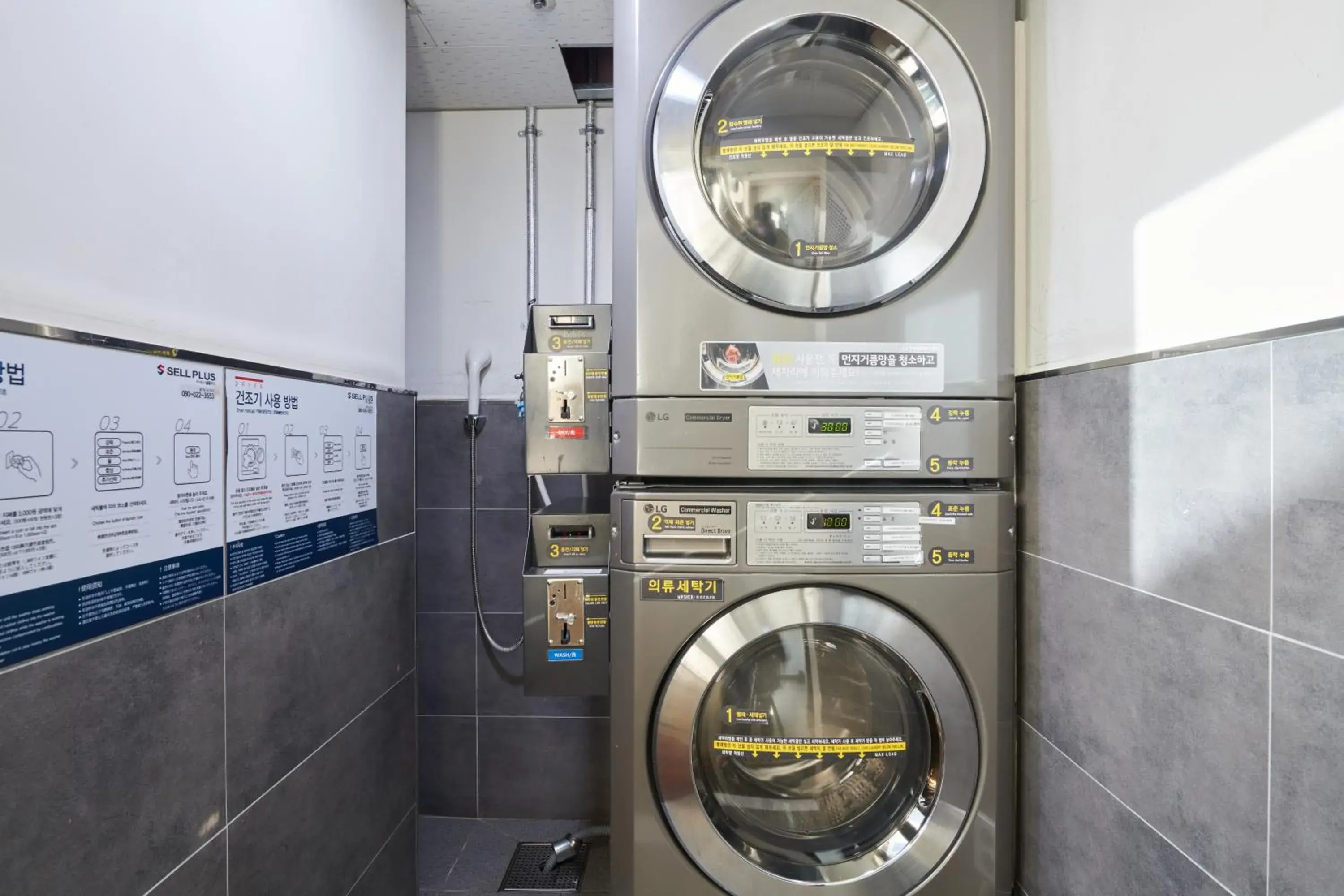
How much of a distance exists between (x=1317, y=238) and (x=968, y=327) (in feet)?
1.54

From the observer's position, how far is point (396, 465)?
1393 mm

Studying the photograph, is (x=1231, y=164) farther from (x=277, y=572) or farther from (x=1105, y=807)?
(x=277, y=572)

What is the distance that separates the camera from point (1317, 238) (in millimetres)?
541

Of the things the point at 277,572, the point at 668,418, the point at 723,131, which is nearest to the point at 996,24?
the point at 723,131

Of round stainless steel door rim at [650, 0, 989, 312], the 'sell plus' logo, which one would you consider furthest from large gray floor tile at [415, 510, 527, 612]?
round stainless steel door rim at [650, 0, 989, 312]

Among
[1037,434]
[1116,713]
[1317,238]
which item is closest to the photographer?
[1317,238]

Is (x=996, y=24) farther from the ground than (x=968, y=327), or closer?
farther from the ground

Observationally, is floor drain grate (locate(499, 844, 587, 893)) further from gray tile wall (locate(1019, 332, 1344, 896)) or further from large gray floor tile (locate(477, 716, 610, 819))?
gray tile wall (locate(1019, 332, 1344, 896))

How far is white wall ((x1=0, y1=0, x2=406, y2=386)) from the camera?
→ 0.64 meters

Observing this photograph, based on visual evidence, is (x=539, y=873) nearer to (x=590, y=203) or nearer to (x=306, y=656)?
(x=306, y=656)

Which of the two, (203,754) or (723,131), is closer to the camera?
(203,754)

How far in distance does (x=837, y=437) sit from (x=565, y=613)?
61 cm

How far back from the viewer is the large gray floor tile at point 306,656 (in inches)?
36.2

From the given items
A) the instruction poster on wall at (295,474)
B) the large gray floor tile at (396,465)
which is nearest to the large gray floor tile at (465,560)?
the large gray floor tile at (396,465)
